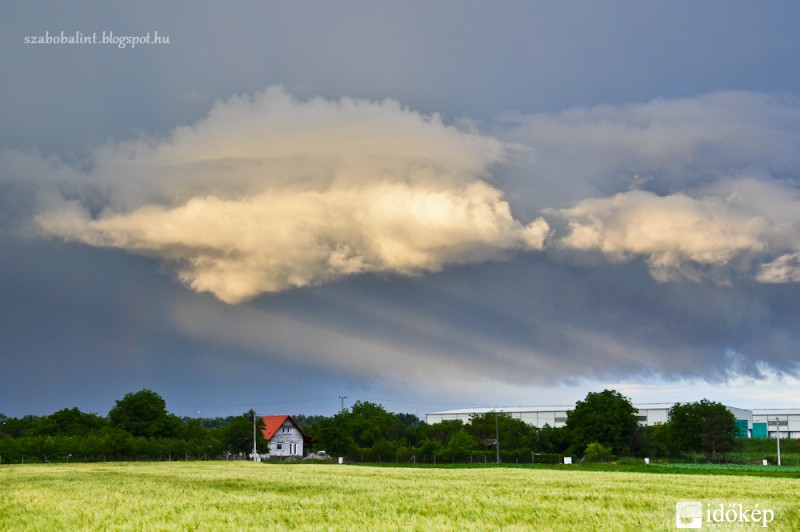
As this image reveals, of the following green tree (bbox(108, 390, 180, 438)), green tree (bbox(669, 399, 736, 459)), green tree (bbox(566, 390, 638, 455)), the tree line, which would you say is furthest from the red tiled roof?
green tree (bbox(669, 399, 736, 459))

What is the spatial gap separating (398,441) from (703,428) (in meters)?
47.0

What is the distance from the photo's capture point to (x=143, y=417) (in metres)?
143

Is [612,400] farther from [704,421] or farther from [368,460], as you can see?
[368,460]

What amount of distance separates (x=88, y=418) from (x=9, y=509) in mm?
133167

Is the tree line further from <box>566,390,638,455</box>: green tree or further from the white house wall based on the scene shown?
the white house wall

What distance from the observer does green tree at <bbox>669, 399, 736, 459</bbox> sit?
116 metres

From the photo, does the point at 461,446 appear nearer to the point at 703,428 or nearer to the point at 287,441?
the point at 703,428

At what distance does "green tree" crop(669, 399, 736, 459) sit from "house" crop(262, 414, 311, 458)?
80.2m

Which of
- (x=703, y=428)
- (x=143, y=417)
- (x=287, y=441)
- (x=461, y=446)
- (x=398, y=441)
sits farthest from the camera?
(x=287, y=441)

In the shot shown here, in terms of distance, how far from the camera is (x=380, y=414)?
161750 mm

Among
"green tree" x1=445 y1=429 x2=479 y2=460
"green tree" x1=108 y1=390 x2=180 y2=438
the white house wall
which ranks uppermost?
"green tree" x1=108 y1=390 x2=180 y2=438

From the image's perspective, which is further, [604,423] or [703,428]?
[604,423]

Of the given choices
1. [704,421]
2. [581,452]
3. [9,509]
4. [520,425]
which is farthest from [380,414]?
[9,509]

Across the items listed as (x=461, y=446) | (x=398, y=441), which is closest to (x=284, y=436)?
(x=398, y=441)
